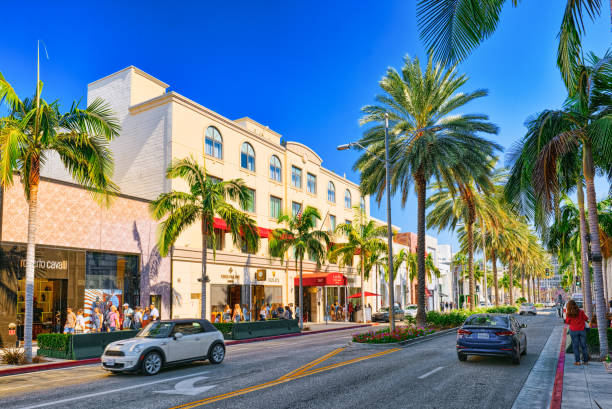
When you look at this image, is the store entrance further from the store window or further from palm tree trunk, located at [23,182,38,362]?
the store window

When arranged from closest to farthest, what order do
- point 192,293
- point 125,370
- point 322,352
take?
1. point 125,370
2. point 322,352
3. point 192,293

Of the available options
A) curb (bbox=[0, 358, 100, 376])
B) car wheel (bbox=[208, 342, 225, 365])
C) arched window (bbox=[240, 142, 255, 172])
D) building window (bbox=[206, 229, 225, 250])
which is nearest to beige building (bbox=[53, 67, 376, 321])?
arched window (bbox=[240, 142, 255, 172])

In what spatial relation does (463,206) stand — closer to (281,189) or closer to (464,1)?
(281,189)

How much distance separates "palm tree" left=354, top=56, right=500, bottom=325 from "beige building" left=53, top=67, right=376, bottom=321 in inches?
450

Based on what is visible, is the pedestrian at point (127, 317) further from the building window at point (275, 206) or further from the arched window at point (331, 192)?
the arched window at point (331, 192)

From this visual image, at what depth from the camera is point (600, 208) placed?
1297 inches

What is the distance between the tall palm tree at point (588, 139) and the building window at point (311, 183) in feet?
106

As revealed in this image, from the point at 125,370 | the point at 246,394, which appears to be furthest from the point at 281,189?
the point at 246,394

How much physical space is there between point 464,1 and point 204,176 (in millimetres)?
20305

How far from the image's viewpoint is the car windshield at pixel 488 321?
46.5 ft

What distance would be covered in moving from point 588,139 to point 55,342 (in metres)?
18.7

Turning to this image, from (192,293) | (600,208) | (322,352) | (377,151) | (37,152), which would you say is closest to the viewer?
(37,152)

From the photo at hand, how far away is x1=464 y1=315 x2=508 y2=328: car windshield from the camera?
14181 millimetres

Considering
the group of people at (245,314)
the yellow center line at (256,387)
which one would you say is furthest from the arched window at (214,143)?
the yellow center line at (256,387)
